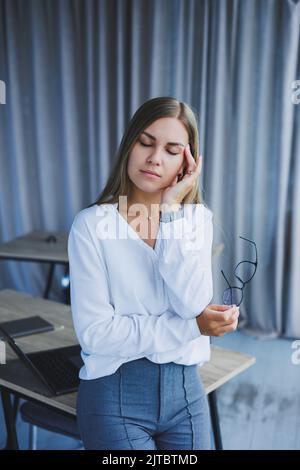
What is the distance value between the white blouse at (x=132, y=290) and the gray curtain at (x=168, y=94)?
170 centimetres

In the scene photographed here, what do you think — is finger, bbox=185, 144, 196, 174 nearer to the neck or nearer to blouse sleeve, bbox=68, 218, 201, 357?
the neck

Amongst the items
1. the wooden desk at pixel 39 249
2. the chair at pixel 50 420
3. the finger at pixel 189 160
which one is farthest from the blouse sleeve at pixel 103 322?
the wooden desk at pixel 39 249

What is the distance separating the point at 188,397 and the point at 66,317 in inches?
31.0

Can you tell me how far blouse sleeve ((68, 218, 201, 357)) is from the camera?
4.00ft

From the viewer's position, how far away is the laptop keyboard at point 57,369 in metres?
1.43

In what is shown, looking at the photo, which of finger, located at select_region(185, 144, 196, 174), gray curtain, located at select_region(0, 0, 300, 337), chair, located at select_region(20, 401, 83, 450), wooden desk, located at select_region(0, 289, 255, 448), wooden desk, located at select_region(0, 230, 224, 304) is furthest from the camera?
gray curtain, located at select_region(0, 0, 300, 337)

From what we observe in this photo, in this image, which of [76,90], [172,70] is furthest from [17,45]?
[172,70]

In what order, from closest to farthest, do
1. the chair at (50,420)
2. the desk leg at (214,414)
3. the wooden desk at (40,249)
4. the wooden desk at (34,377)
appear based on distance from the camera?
the wooden desk at (34,377)
the chair at (50,420)
the desk leg at (214,414)
the wooden desk at (40,249)

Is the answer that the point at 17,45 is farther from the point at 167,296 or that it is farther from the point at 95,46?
the point at 167,296

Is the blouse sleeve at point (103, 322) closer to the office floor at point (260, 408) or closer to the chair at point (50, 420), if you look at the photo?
the chair at point (50, 420)

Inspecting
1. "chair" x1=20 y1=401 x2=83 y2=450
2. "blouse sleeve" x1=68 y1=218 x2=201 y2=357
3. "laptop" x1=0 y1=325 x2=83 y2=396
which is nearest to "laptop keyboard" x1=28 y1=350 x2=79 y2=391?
"laptop" x1=0 y1=325 x2=83 y2=396

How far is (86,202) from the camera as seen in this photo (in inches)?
163

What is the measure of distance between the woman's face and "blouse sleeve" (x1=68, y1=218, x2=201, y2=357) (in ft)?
0.65

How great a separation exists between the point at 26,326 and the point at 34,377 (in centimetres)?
35
